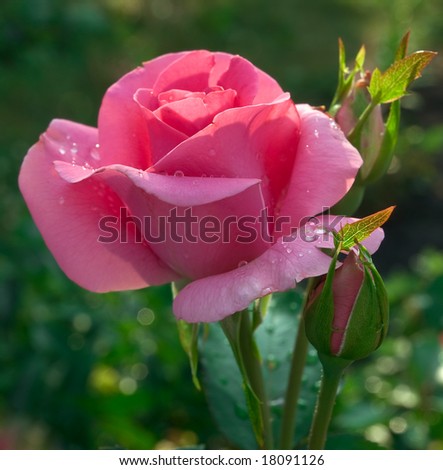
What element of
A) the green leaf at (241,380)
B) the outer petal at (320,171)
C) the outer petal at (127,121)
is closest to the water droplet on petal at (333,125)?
the outer petal at (320,171)

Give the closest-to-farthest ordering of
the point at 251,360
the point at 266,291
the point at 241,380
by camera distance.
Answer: the point at 266,291 < the point at 251,360 < the point at 241,380

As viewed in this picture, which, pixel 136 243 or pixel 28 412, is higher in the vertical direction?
pixel 136 243

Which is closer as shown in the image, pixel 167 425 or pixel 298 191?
pixel 298 191

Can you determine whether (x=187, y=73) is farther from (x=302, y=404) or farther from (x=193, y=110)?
(x=302, y=404)

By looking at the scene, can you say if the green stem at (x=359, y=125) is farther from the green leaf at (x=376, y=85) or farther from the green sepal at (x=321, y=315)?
the green sepal at (x=321, y=315)

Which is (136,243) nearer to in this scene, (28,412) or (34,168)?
(34,168)

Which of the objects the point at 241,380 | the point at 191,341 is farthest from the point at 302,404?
the point at 191,341

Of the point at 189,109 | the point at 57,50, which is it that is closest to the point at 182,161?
the point at 189,109
